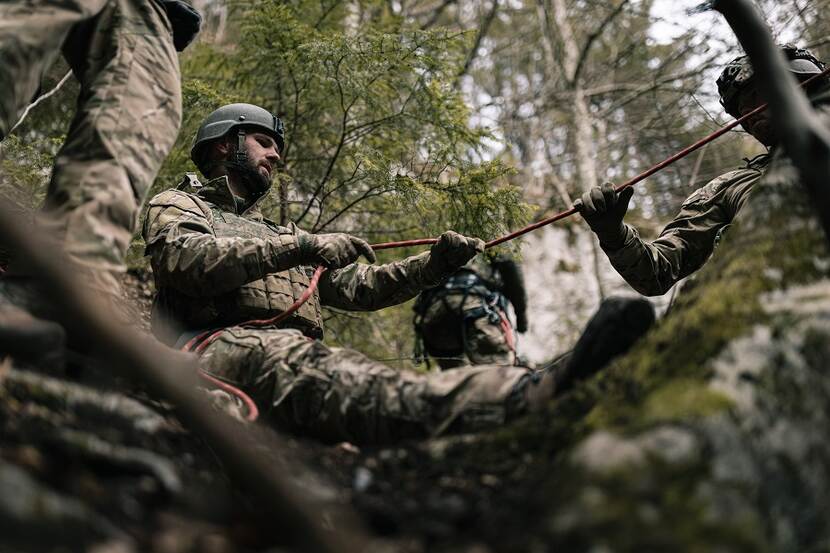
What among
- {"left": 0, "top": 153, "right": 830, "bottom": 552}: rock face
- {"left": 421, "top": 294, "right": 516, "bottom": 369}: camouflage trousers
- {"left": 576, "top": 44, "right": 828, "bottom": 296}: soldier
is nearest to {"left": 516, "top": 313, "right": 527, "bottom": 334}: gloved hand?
{"left": 421, "top": 294, "right": 516, "bottom": 369}: camouflage trousers

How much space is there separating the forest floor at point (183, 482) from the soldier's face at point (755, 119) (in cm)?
303

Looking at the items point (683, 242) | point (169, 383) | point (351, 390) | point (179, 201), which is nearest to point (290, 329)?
point (351, 390)

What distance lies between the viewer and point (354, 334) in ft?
25.9

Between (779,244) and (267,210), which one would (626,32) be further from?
(779,244)

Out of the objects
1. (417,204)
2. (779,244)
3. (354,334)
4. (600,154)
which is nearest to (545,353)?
(600,154)

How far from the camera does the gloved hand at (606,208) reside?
4492 millimetres

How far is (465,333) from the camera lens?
7.21m

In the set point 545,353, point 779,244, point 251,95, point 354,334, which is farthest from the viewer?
point 545,353

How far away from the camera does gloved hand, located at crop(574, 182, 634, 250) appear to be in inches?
177

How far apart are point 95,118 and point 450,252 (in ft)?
7.25

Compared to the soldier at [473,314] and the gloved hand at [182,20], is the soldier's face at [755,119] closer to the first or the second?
the soldier at [473,314]

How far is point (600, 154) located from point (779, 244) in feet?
39.6

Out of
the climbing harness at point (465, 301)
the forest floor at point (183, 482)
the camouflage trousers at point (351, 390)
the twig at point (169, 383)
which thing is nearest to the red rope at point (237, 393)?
the camouflage trousers at point (351, 390)

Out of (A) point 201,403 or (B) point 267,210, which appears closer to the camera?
(A) point 201,403
